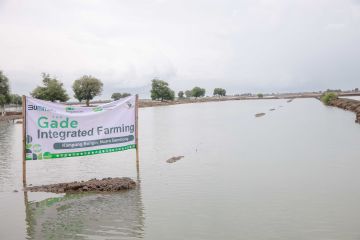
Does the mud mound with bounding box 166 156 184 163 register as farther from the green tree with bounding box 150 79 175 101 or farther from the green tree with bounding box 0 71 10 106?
the green tree with bounding box 150 79 175 101

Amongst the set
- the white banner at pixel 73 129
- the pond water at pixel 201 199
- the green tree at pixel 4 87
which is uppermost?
the green tree at pixel 4 87

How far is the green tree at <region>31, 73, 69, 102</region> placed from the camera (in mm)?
101250

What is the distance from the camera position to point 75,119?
14875 millimetres

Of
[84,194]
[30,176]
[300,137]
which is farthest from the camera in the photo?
[300,137]

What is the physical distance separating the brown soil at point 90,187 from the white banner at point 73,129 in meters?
1.11

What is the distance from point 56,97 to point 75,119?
92.5 meters

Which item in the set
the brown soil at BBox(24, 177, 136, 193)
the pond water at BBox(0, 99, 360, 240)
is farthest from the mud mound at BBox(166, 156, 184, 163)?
the brown soil at BBox(24, 177, 136, 193)

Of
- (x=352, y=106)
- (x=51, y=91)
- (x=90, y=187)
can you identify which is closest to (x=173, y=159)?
(x=90, y=187)

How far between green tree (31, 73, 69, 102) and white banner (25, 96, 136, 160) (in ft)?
298

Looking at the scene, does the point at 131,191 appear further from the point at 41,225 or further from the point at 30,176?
the point at 30,176

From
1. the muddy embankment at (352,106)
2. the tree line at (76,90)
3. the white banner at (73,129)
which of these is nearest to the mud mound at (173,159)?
the white banner at (73,129)

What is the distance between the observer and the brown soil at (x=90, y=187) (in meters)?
14.2

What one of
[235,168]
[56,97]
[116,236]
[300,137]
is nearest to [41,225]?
[116,236]

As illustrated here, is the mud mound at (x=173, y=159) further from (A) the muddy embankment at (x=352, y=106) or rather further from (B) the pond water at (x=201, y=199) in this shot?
(A) the muddy embankment at (x=352, y=106)
